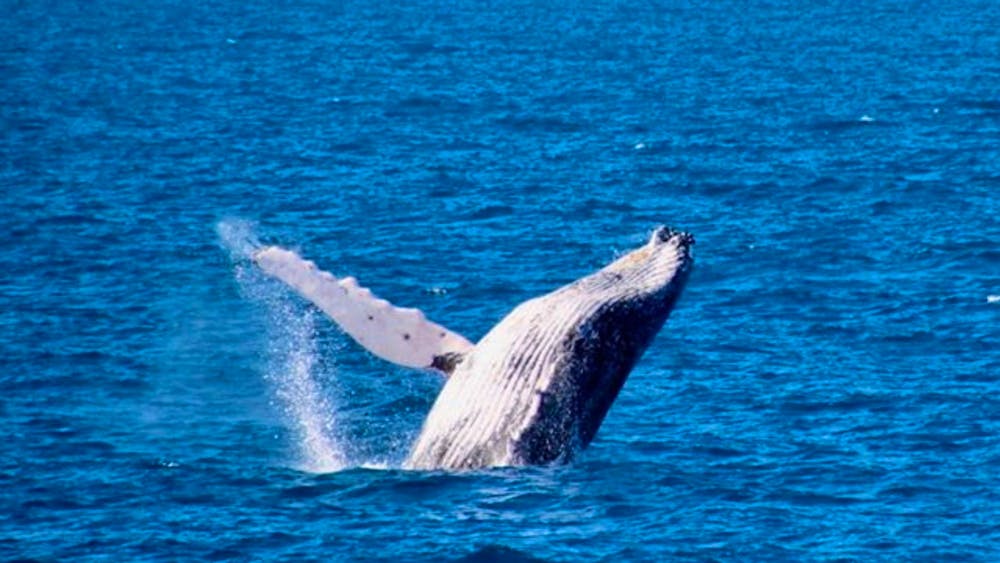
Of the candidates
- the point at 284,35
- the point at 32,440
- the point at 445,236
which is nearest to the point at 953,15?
the point at 284,35

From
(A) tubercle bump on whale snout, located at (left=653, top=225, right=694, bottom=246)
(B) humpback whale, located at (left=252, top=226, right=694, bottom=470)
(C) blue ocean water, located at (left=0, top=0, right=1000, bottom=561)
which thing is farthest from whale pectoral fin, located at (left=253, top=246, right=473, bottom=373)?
(A) tubercle bump on whale snout, located at (left=653, top=225, right=694, bottom=246)

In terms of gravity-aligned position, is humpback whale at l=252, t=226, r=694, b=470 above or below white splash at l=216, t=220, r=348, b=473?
below

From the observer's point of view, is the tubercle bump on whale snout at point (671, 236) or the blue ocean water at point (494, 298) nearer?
the tubercle bump on whale snout at point (671, 236)

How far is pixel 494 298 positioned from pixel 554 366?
59.9 ft

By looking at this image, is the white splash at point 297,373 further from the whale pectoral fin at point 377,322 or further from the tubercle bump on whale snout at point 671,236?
the tubercle bump on whale snout at point 671,236

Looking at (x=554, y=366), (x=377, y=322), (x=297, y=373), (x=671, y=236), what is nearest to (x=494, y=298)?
(x=297, y=373)

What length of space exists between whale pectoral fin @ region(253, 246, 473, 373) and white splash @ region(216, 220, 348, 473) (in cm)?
109

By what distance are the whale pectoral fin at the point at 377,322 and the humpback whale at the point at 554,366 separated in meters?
0.11

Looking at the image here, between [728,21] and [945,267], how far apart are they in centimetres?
7692

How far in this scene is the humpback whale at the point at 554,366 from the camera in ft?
54.6

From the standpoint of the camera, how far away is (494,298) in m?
34.8

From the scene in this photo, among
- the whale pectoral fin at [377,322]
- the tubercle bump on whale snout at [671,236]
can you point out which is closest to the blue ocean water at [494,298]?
the whale pectoral fin at [377,322]

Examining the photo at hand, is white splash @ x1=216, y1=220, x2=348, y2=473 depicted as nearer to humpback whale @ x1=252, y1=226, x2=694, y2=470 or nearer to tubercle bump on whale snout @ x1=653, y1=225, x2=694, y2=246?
humpback whale @ x1=252, y1=226, x2=694, y2=470

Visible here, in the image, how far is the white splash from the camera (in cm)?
2352
